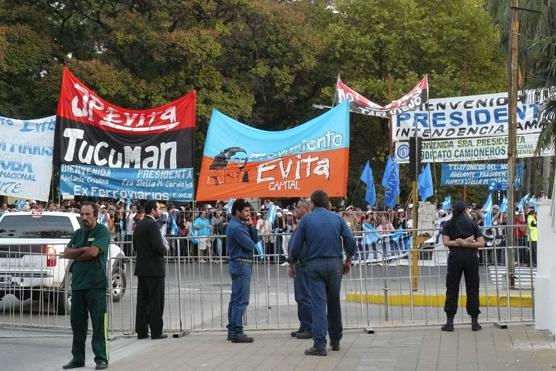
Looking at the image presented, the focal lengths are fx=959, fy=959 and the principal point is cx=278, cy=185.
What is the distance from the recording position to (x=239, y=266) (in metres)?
11.7

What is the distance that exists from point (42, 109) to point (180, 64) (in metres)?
5.77

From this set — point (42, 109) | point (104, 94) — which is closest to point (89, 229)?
point (104, 94)

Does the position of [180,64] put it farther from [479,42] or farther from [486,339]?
[486,339]

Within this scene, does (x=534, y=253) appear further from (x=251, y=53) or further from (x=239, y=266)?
(x=251, y=53)

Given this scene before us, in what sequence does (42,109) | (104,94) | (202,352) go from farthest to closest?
(42,109) < (104,94) < (202,352)

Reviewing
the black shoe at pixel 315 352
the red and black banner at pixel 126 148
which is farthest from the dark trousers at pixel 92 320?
the red and black banner at pixel 126 148

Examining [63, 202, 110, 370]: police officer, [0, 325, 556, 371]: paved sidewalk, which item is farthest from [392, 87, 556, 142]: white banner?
[63, 202, 110, 370]: police officer

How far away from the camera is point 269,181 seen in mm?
15023

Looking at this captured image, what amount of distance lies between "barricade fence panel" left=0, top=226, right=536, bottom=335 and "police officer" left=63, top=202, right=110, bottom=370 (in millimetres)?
2754

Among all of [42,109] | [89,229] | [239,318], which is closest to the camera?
[89,229]

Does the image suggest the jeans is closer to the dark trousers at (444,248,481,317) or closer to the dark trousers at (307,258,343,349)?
the dark trousers at (307,258,343,349)

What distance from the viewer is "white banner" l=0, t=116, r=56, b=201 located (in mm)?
16094

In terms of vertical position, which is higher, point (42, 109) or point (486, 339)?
point (42, 109)

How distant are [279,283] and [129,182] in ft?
9.70
